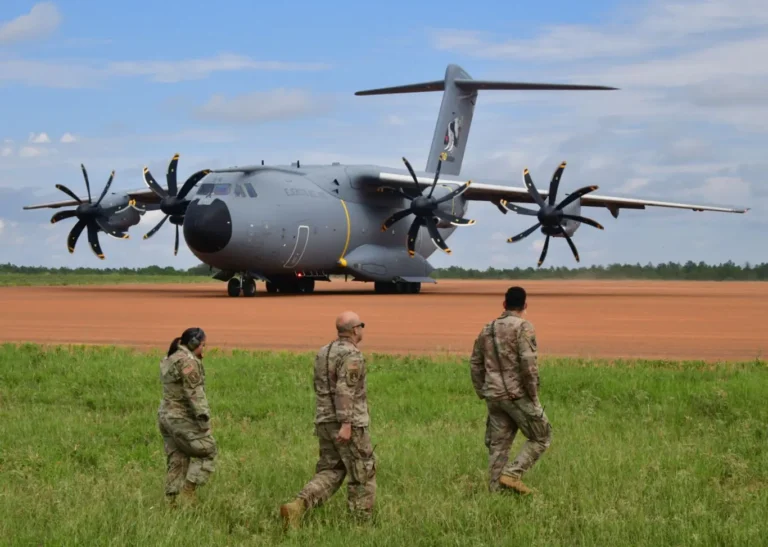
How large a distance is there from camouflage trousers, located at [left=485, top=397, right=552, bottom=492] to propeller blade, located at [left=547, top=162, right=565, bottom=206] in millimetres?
26435

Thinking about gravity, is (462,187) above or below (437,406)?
above

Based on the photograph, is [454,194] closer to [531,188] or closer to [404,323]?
[531,188]

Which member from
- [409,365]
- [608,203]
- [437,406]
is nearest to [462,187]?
[608,203]

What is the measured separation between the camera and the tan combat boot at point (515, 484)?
759 centimetres

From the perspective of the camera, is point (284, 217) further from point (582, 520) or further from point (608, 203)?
point (582, 520)

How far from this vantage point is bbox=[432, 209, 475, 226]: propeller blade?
111ft

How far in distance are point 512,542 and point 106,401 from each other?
6931 millimetres

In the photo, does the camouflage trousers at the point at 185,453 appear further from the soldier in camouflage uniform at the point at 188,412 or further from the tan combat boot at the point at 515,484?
the tan combat boot at the point at 515,484

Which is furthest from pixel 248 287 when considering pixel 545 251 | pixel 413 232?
pixel 545 251

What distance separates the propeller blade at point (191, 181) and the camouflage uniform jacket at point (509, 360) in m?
27.0

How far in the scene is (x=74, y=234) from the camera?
37.6 metres

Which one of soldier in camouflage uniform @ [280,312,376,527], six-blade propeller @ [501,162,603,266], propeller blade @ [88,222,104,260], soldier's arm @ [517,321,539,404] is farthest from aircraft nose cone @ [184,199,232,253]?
soldier in camouflage uniform @ [280,312,376,527]

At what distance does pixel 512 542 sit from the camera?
6.46 metres

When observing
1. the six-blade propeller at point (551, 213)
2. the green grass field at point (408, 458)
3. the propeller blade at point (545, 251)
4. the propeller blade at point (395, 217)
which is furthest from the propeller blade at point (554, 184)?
the green grass field at point (408, 458)
